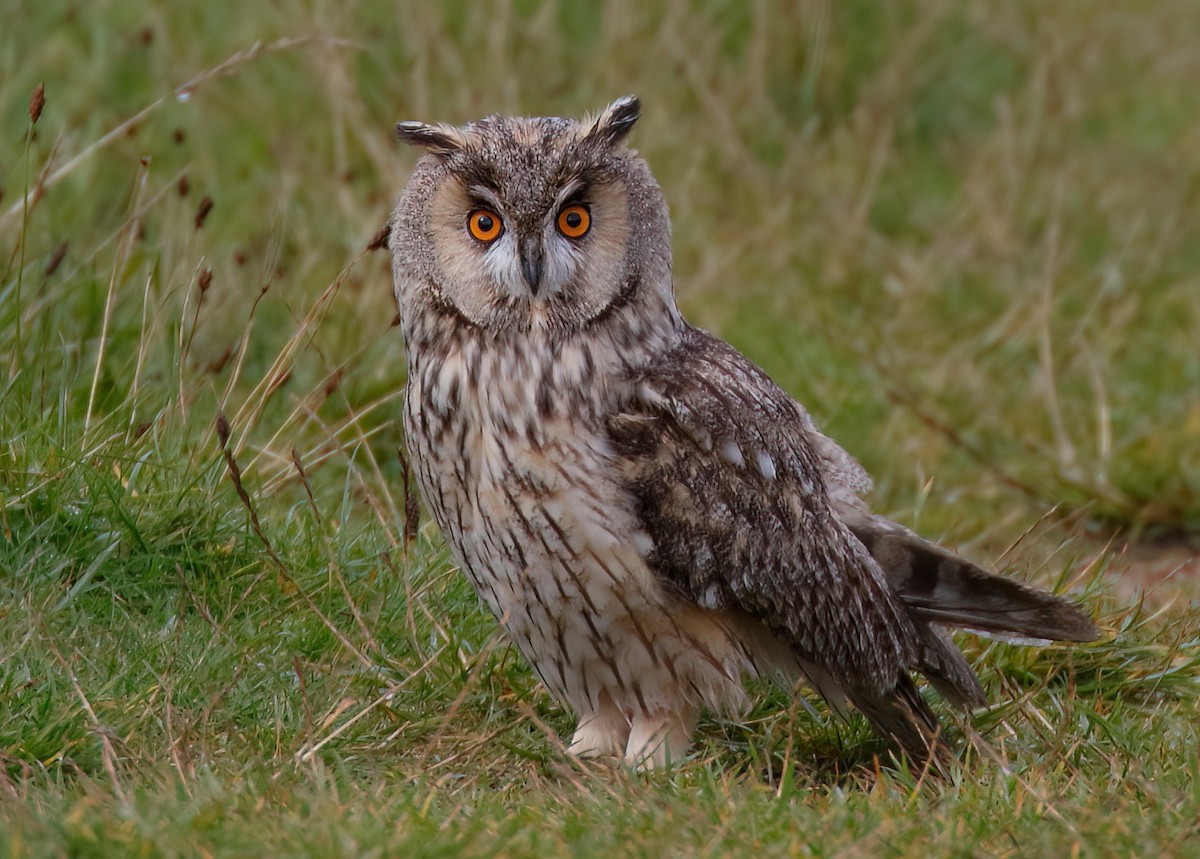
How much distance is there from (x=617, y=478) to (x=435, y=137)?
784mm

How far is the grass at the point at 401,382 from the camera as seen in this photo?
2990 mm

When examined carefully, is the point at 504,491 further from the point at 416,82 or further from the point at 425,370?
the point at 416,82

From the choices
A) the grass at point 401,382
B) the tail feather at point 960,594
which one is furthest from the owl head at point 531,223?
the tail feather at point 960,594

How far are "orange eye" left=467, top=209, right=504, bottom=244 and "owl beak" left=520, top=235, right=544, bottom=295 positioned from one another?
96 mm

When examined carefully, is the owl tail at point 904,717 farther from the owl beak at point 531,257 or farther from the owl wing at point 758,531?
the owl beak at point 531,257

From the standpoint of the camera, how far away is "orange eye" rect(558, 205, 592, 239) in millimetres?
3348

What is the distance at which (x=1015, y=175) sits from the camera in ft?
25.7

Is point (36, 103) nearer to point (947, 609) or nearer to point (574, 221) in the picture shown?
point (574, 221)

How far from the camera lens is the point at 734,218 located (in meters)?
7.53

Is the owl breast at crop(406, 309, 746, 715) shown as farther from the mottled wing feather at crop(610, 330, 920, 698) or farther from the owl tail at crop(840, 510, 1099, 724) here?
the owl tail at crop(840, 510, 1099, 724)

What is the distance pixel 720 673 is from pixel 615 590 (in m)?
0.32

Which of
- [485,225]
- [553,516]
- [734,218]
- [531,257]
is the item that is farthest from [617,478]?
[734,218]

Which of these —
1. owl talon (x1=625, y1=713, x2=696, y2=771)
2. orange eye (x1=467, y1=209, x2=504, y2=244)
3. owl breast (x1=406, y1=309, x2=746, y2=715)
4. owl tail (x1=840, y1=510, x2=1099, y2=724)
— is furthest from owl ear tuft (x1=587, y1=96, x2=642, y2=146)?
owl talon (x1=625, y1=713, x2=696, y2=771)

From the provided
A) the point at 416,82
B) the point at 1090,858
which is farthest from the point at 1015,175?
the point at 1090,858
